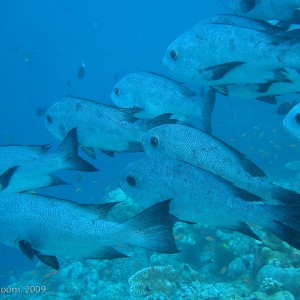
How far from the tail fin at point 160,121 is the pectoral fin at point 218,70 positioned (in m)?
0.58

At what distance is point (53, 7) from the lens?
97125 mm

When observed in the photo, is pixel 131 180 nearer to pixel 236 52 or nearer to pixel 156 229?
pixel 156 229

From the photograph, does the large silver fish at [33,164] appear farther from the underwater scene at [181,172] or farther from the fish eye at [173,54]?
the fish eye at [173,54]

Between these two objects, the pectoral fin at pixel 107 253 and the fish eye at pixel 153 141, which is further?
the fish eye at pixel 153 141

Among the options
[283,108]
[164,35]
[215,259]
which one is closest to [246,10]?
[283,108]

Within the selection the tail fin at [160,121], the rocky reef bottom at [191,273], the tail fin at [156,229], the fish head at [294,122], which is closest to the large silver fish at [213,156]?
the tail fin at [160,121]

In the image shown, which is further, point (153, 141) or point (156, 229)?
point (153, 141)

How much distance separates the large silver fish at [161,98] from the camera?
12.9ft

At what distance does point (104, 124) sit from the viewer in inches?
154

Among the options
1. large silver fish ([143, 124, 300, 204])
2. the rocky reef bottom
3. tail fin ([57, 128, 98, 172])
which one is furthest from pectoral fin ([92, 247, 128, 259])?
the rocky reef bottom

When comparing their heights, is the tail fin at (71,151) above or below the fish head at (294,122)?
below

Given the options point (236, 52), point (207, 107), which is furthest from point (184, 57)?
point (207, 107)

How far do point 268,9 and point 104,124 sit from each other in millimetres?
2199

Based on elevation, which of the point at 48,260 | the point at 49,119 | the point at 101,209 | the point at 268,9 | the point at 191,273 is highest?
the point at 268,9
